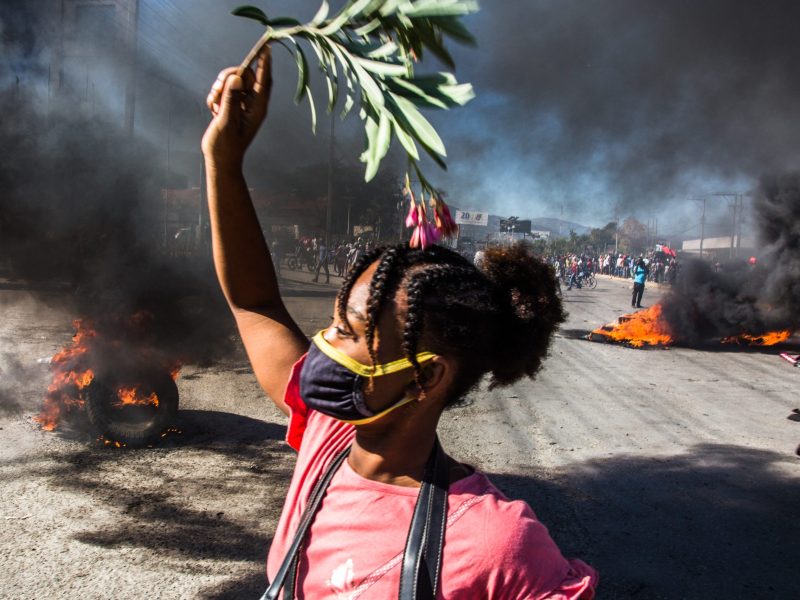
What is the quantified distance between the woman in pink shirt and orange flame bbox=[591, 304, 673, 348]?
11.7 m

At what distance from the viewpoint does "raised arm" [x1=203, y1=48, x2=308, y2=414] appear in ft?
4.70

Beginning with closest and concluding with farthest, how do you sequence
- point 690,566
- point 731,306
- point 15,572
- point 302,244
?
point 15,572, point 690,566, point 731,306, point 302,244

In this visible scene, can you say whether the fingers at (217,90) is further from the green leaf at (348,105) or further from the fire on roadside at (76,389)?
the fire on roadside at (76,389)

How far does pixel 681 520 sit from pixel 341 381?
13.2ft

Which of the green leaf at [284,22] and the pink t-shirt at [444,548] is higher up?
the green leaf at [284,22]

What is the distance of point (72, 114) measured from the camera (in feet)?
26.4

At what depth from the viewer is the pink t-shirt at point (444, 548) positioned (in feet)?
3.59

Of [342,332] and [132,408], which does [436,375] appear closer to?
[342,332]

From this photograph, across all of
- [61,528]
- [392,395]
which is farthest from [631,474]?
[392,395]

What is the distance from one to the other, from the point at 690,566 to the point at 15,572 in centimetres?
388

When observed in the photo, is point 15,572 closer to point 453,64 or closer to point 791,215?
point 453,64

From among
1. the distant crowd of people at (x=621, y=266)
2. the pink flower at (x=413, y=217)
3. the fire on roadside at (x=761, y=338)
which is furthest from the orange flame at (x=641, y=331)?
the pink flower at (x=413, y=217)

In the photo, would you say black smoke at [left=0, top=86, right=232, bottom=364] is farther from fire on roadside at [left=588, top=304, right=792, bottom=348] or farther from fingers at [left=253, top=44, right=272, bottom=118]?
fire on roadside at [left=588, top=304, right=792, bottom=348]

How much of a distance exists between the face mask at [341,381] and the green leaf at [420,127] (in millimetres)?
399
